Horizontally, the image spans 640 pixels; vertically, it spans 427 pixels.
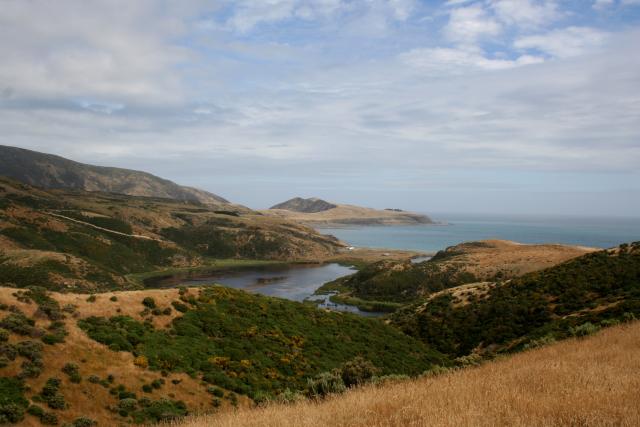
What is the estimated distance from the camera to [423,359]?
3747 cm

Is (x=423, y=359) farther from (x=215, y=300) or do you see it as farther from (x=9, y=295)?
(x=9, y=295)

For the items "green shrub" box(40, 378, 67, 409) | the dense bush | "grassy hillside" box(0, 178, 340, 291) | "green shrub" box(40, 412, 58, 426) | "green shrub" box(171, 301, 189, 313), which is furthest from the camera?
"grassy hillside" box(0, 178, 340, 291)

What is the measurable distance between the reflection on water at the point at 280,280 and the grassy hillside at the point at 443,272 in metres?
6.86

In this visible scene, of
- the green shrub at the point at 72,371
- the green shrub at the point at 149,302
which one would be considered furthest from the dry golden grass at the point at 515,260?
the green shrub at the point at 72,371

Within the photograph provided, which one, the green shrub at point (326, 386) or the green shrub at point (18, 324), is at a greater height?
the green shrub at point (18, 324)

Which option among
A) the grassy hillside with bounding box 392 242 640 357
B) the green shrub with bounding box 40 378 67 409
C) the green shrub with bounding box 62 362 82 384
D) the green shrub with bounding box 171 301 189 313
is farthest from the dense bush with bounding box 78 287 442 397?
the grassy hillside with bounding box 392 242 640 357

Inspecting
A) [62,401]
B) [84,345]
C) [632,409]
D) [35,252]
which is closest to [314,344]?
[84,345]

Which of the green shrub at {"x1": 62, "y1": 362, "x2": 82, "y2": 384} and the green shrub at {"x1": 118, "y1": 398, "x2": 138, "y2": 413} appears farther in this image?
the green shrub at {"x1": 62, "y1": 362, "x2": 82, "y2": 384}

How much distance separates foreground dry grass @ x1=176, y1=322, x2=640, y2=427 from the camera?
6969 millimetres

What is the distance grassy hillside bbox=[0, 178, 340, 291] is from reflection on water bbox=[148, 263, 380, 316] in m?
17.2

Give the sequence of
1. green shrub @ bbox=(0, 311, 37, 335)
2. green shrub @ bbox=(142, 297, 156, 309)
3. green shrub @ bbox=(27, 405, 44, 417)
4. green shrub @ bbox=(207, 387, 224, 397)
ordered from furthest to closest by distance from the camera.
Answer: green shrub @ bbox=(142, 297, 156, 309), green shrub @ bbox=(207, 387, 224, 397), green shrub @ bbox=(0, 311, 37, 335), green shrub @ bbox=(27, 405, 44, 417)

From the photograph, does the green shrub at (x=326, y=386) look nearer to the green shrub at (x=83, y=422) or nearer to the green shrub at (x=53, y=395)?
the green shrub at (x=83, y=422)

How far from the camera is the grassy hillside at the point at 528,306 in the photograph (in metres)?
35.2

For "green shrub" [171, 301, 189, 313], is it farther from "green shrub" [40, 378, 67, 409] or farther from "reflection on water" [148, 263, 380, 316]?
"reflection on water" [148, 263, 380, 316]
